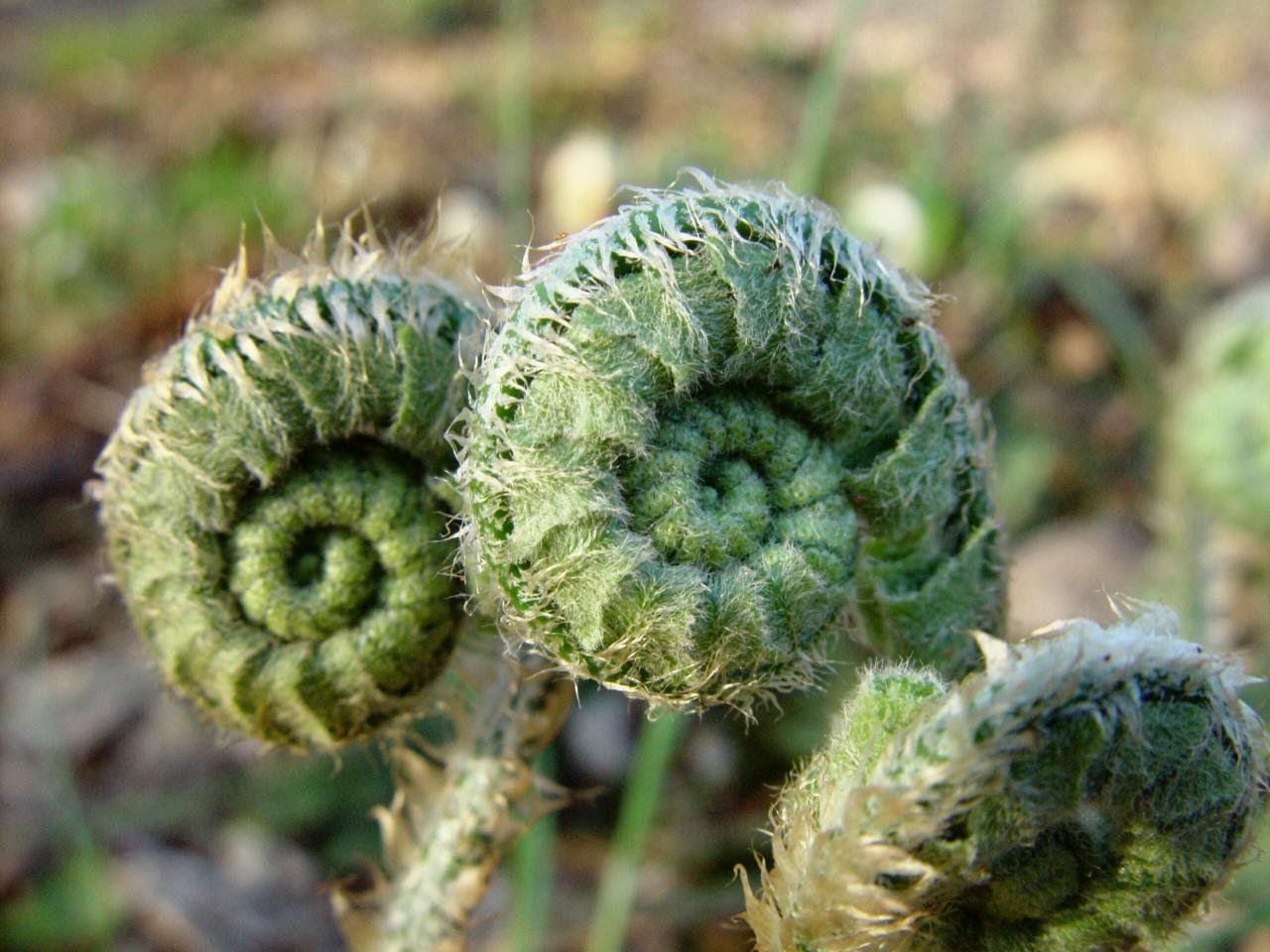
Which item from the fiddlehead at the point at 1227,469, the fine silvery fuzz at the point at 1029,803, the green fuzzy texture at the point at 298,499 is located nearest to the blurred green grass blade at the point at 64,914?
the green fuzzy texture at the point at 298,499

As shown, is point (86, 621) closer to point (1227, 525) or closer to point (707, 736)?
point (707, 736)

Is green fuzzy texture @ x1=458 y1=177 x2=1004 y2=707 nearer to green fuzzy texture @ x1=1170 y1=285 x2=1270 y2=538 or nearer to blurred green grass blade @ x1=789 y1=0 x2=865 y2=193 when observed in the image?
blurred green grass blade @ x1=789 y1=0 x2=865 y2=193

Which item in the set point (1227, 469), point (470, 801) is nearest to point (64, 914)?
point (470, 801)

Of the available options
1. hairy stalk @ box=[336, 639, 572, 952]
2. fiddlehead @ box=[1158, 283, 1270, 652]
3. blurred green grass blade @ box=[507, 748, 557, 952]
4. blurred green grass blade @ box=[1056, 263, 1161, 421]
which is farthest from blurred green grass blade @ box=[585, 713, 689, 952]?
blurred green grass blade @ box=[1056, 263, 1161, 421]

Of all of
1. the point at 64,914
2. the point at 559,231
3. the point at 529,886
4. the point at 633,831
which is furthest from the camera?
the point at 64,914

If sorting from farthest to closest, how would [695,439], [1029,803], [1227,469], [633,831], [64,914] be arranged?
[1227,469] < [64,914] < [633,831] < [695,439] < [1029,803]

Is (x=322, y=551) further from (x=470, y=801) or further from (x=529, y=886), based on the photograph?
(x=529, y=886)

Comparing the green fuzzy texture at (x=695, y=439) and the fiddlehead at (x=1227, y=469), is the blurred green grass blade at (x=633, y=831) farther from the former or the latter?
the fiddlehead at (x=1227, y=469)
